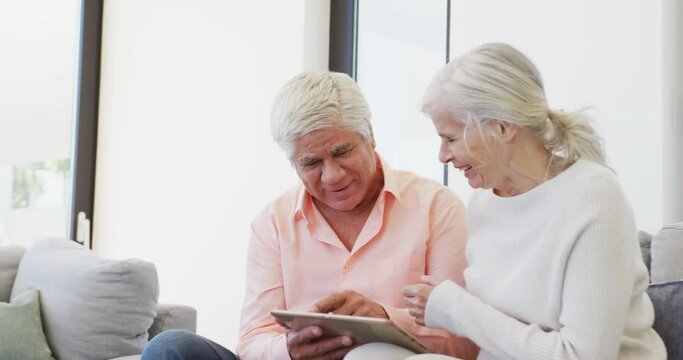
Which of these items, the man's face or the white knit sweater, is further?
the man's face

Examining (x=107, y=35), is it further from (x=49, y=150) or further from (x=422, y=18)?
(x=422, y=18)

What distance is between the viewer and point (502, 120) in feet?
4.83

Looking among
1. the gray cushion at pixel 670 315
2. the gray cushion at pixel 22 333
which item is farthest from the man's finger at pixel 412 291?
the gray cushion at pixel 22 333

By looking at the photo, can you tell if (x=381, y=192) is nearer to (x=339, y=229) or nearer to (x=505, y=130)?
(x=339, y=229)

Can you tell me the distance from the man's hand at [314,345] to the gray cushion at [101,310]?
896 mm

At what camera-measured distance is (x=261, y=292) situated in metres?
1.87

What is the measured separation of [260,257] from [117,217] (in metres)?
2.42

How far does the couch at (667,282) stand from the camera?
150 cm

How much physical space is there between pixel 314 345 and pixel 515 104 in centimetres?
61

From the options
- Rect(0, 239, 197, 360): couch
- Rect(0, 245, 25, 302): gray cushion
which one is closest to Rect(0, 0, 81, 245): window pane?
Rect(0, 245, 25, 302): gray cushion

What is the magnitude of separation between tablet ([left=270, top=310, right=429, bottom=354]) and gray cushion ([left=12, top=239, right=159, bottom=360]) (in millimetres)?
943

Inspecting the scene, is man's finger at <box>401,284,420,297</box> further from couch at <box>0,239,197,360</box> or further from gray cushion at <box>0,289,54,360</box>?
gray cushion at <box>0,289,54,360</box>

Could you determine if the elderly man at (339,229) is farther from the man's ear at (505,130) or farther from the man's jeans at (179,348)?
the man's ear at (505,130)

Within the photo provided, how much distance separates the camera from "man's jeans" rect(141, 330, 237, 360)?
5.31ft
